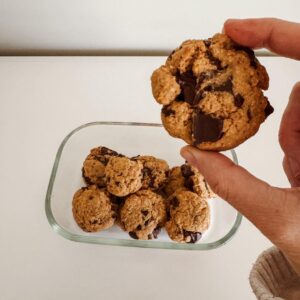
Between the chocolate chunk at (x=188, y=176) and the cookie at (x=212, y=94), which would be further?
the chocolate chunk at (x=188, y=176)

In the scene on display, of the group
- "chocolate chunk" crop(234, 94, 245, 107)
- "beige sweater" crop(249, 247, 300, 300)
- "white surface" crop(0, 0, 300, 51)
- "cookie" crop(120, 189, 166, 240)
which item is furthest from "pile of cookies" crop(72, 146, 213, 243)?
"white surface" crop(0, 0, 300, 51)

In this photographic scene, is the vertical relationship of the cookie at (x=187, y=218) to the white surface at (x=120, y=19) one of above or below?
below

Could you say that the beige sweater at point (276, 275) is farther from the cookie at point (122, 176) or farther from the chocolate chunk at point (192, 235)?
the cookie at point (122, 176)


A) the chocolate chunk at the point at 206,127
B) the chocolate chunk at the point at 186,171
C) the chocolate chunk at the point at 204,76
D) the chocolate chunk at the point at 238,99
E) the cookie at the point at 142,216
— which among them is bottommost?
the cookie at the point at 142,216

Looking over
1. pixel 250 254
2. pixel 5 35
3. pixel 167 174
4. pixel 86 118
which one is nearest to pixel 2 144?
pixel 86 118

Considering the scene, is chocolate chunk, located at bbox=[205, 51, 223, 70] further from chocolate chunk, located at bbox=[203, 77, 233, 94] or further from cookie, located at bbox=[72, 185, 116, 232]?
cookie, located at bbox=[72, 185, 116, 232]

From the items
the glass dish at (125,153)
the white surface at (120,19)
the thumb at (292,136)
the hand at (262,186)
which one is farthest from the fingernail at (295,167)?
the white surface at (120,19)
